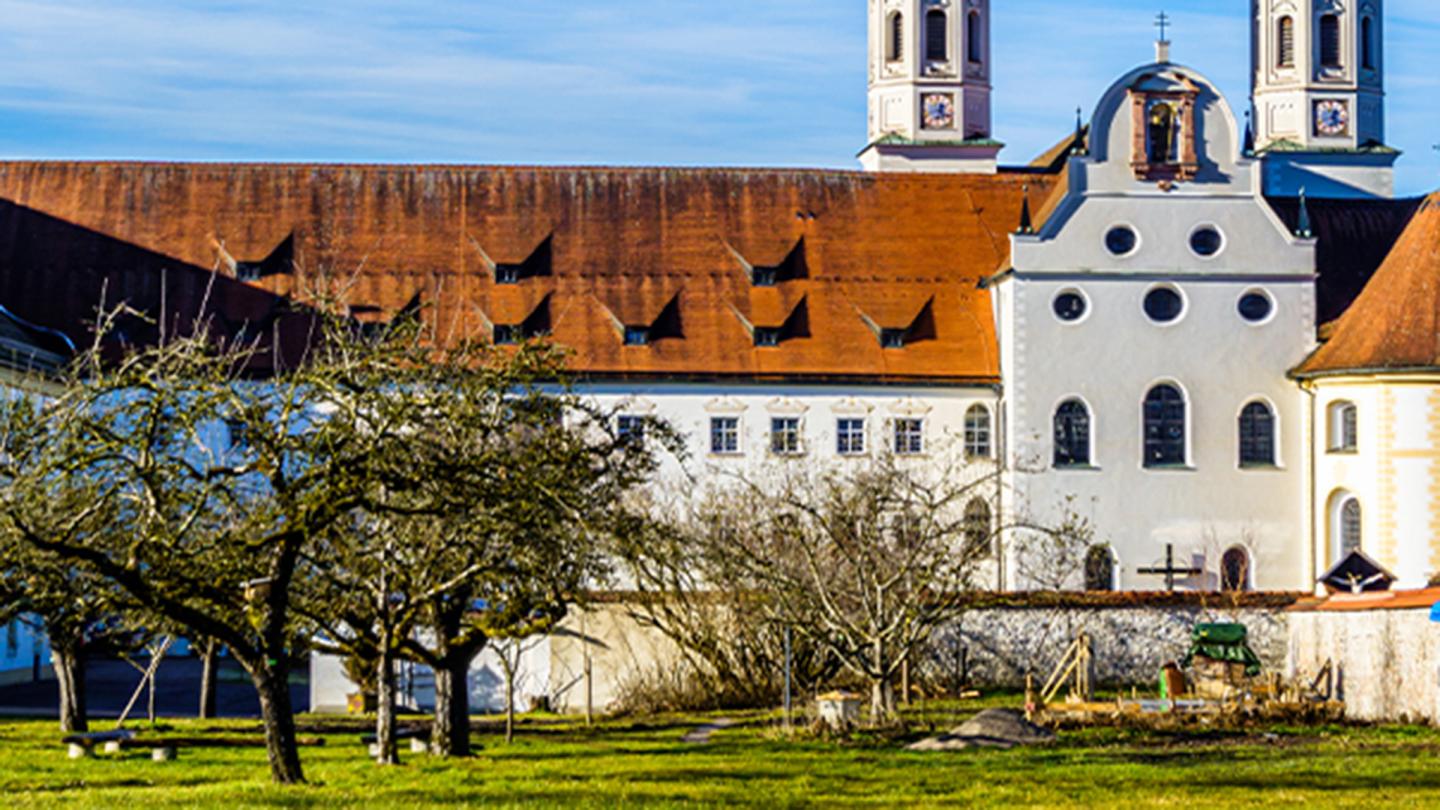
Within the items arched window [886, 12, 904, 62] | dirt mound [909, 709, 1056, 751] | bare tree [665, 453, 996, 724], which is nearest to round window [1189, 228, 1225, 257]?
arched window [886, 12, 904, 62]

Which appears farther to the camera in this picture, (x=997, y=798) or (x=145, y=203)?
(x=145, y=203)

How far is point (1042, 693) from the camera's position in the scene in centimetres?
3772

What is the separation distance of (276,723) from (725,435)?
3247 cm

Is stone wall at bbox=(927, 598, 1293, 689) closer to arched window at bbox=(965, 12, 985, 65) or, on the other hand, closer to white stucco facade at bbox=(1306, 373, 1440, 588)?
white stucco facade at bbox=(1306, 373, 1440, 588)

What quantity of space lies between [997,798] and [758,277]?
117 ft

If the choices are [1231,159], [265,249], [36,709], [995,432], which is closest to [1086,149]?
[1231,159]

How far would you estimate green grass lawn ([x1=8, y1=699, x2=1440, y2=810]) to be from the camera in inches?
863

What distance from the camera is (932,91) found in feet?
207

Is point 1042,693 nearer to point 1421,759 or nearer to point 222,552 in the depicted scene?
point 1421,759

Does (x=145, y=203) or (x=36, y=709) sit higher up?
(x=145, y=203)

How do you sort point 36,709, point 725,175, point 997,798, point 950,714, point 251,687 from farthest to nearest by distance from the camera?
point 725,175 < point 251,687 < point 36,709 < point 950,714 < point 997,798

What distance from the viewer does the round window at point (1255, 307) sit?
5503cm

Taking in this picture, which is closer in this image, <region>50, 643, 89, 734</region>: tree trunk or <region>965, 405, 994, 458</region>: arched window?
<region>50, 643, 89, 734</region>: tree trunk

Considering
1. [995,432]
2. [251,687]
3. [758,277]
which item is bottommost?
[251,687]
